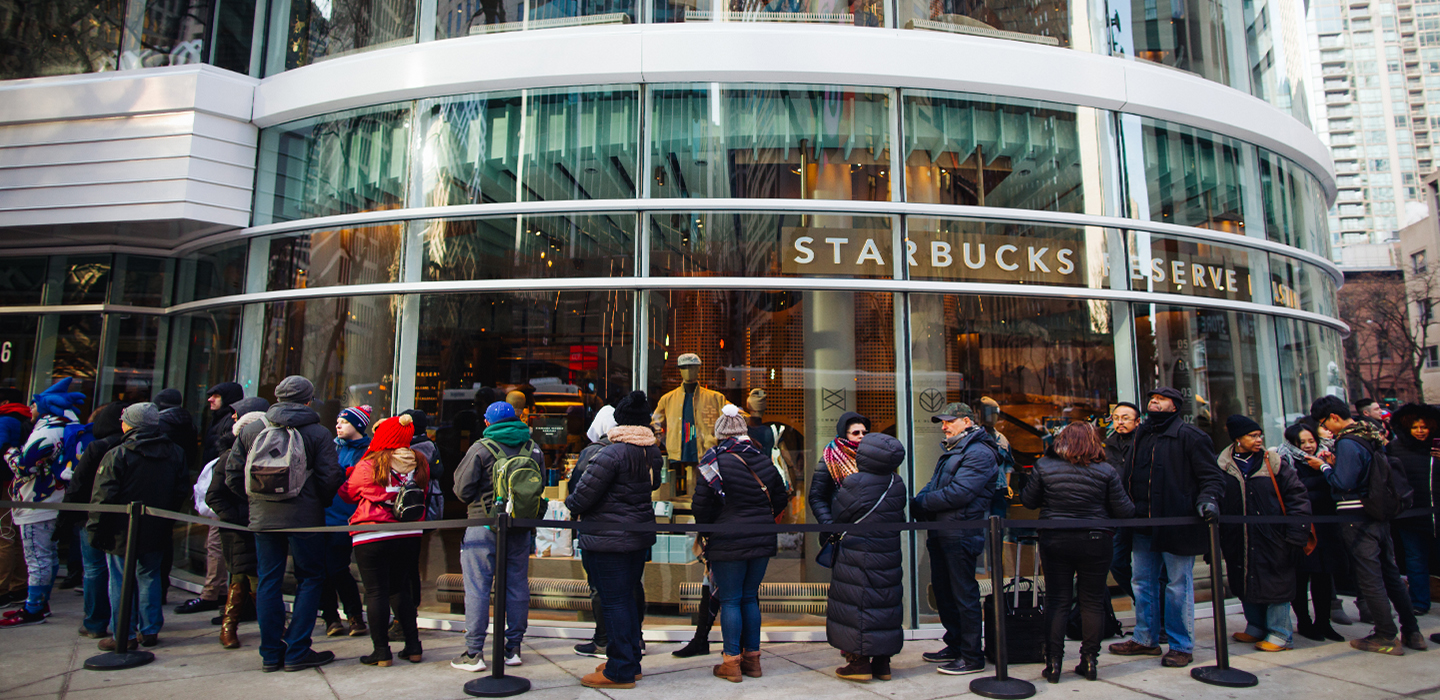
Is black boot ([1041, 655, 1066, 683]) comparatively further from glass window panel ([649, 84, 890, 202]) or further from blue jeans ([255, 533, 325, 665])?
blue jeans ([255, 533, 325, 665])

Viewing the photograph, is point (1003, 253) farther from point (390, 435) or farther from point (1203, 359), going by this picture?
point (390, 435)

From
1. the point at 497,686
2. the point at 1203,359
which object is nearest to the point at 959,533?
the point at 497,686

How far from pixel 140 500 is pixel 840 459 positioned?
5365 millimetres

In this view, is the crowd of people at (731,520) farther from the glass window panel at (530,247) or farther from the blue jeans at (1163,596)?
the glass window panel at (530,247)

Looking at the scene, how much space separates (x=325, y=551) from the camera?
5906 millimetres

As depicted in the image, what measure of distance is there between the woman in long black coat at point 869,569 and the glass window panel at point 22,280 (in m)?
11.0

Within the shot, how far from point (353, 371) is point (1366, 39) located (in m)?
163

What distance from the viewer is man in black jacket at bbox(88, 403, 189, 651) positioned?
595 centimetres

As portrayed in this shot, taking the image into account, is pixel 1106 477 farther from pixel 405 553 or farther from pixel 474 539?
pixel 405 553

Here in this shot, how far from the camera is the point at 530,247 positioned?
7.59m

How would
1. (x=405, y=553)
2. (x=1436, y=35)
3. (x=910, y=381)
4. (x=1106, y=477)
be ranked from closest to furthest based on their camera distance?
1. (x=1106, y=477)
2. (x=405, y=553)
3. (x=910, y=381)
4. (x=1436, y=35)

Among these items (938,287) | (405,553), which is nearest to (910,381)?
(938,287)

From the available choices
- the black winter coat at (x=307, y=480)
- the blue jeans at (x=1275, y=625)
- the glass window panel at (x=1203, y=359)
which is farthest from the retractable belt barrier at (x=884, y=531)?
the glass window panel at (x=1203, y=359)

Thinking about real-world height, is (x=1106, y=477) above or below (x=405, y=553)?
above
